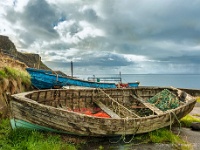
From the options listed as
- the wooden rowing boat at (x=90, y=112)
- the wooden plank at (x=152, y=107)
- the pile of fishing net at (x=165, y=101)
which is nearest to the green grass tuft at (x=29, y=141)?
the wooden rowing boat at (x=90, y=112)

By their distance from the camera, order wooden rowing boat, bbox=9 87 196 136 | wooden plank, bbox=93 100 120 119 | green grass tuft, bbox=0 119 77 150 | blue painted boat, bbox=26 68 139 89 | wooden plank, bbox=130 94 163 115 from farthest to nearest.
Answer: blue painted boat, bbox=26 68 139 89
wooden plank, bbox=130 94 163 115
wooden plank, bbox=93 100 120 119
wooden rowing boat, bbox=9 87 196 136
green grass tuft, bbox=0 119 77 150

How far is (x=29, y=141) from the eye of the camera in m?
6.07

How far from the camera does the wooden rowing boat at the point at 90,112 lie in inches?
258

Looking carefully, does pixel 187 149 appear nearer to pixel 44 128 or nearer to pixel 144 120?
pixel 144 120

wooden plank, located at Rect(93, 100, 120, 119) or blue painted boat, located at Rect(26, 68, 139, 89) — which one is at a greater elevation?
blue painted boat, located at Rect(26, 68, 139, 89)

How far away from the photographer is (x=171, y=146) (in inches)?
287

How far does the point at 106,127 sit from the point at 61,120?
1.55 m

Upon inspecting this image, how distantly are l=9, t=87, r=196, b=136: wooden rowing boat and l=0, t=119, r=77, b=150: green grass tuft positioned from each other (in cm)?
26

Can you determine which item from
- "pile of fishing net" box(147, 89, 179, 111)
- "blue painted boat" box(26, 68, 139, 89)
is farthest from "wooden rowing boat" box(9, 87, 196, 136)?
"blue painted boat" box(26, 68, 139, 89)

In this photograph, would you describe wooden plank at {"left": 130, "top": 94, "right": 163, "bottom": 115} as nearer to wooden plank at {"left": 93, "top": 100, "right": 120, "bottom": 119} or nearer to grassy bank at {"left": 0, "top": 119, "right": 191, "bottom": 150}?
grassy bank at {"left": 0, "top": 119, "right": 191, "bottom": 150}

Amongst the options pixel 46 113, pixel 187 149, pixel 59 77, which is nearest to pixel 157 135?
pixel 187 149

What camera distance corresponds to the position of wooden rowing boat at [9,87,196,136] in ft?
21.5

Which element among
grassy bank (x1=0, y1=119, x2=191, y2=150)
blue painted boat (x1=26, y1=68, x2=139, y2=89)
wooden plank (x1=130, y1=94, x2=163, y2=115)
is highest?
blue painted boat (x1=26, y1=68, x2=139, y2=89)

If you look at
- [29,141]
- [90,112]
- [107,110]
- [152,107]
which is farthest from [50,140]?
[152,107]
